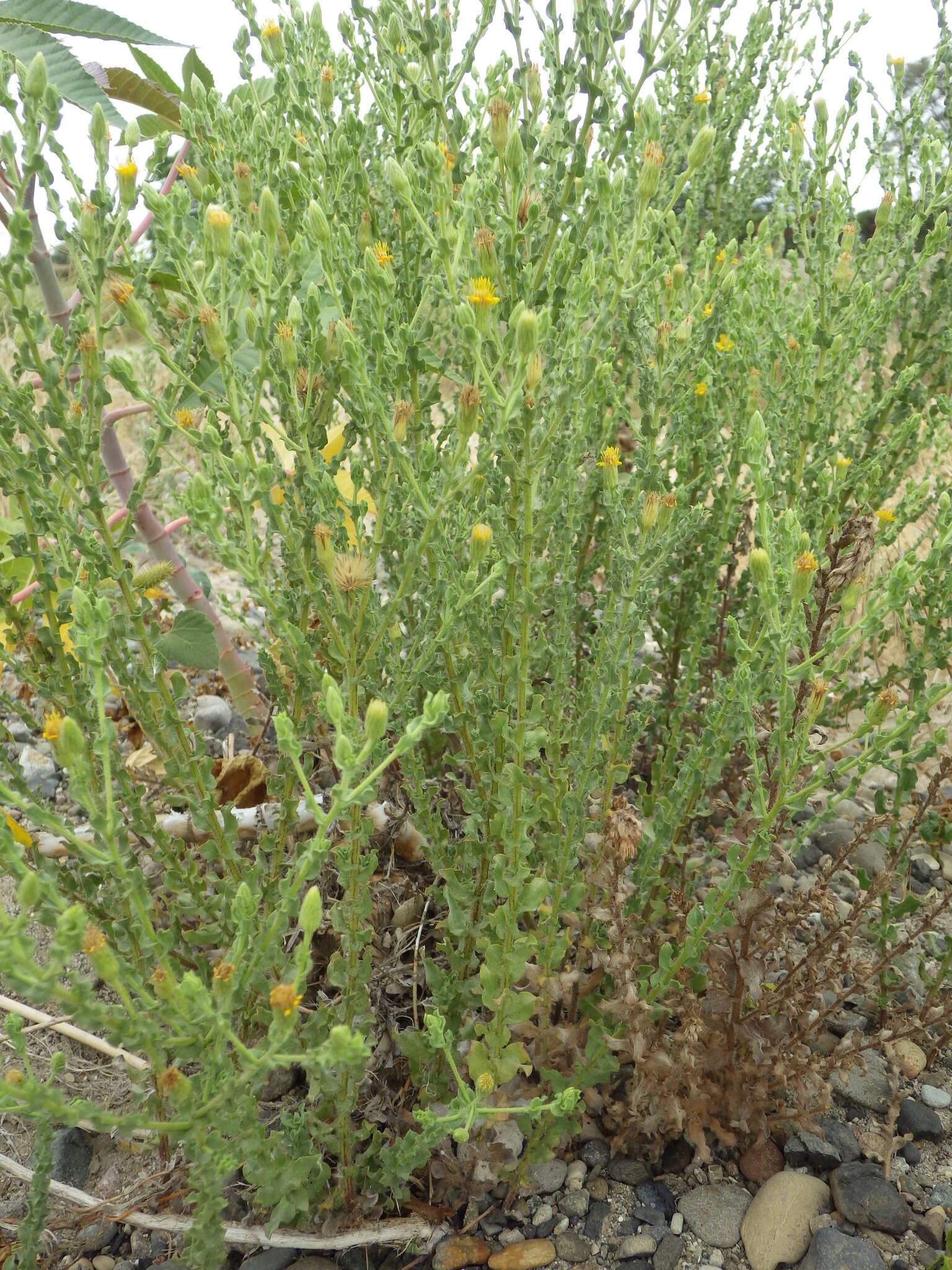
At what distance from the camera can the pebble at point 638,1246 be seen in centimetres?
153

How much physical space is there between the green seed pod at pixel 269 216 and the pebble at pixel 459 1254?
5.35 feet

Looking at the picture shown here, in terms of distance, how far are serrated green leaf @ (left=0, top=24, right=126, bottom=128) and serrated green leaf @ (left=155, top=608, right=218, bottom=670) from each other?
2.97 feet

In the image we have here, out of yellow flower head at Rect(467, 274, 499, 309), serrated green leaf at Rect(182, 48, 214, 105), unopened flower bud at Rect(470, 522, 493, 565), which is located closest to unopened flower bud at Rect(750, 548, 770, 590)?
unopened flower bud at Rect(470, 522, 493, 565)

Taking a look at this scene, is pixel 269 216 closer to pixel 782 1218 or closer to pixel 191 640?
pixel 191 640

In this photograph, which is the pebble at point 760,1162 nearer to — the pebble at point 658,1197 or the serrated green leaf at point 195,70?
the pebble at point 658,1197

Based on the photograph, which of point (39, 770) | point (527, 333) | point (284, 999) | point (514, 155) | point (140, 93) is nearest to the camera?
point (284, 999)

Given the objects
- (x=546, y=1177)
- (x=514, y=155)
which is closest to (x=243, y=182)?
(x=514, y=155)

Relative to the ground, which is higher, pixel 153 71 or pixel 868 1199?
pixel 153 71

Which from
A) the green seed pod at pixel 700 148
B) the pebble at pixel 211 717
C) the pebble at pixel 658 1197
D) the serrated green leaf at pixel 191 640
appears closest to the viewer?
the green seed pod at pixel 700 148

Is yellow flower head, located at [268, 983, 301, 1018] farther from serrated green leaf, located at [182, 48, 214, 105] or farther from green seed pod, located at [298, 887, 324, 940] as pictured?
serrated green leaf, located at [182, 48, 214, 105]

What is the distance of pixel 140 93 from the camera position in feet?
7.05

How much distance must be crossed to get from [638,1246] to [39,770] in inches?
83.9

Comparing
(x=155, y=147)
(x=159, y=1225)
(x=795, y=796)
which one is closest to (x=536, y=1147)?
(x=159, y=1225)

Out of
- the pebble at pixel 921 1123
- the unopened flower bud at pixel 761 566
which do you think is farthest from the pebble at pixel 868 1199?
the unopened flower bud at pixel 761 566
